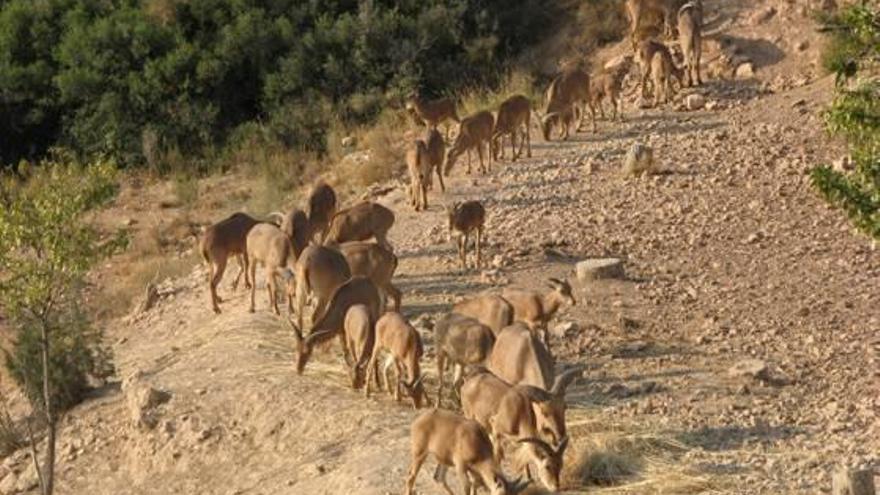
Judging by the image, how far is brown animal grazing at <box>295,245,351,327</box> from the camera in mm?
17766

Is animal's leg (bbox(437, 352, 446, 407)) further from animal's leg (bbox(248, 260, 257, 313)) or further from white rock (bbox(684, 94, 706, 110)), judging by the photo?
white rock (bbox(684, 94, 706, 110))

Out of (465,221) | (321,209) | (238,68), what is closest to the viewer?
(465,221)

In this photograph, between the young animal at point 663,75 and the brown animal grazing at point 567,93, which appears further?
the young animal at point 663,75

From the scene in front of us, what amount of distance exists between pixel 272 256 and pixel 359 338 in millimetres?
3018

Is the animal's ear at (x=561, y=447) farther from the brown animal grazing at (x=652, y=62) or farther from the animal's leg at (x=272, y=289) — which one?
the brown animal grazing at (x=652, y=62)

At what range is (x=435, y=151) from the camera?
880 inches

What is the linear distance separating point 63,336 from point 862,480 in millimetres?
10202

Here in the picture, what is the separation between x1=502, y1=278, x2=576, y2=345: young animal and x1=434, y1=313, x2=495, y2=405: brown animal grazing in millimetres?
1003

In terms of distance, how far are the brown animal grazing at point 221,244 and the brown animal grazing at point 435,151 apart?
10.2 feet

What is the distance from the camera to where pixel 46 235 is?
15.8 meters

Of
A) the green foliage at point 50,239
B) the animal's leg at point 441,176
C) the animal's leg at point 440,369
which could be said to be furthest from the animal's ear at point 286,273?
the animal's leg at point 441,176

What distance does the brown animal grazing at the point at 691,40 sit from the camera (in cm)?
2575

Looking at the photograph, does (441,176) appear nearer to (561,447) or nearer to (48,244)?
(48,244)

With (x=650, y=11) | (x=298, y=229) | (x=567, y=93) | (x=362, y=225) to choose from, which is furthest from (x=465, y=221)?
(x=650, y=11)
